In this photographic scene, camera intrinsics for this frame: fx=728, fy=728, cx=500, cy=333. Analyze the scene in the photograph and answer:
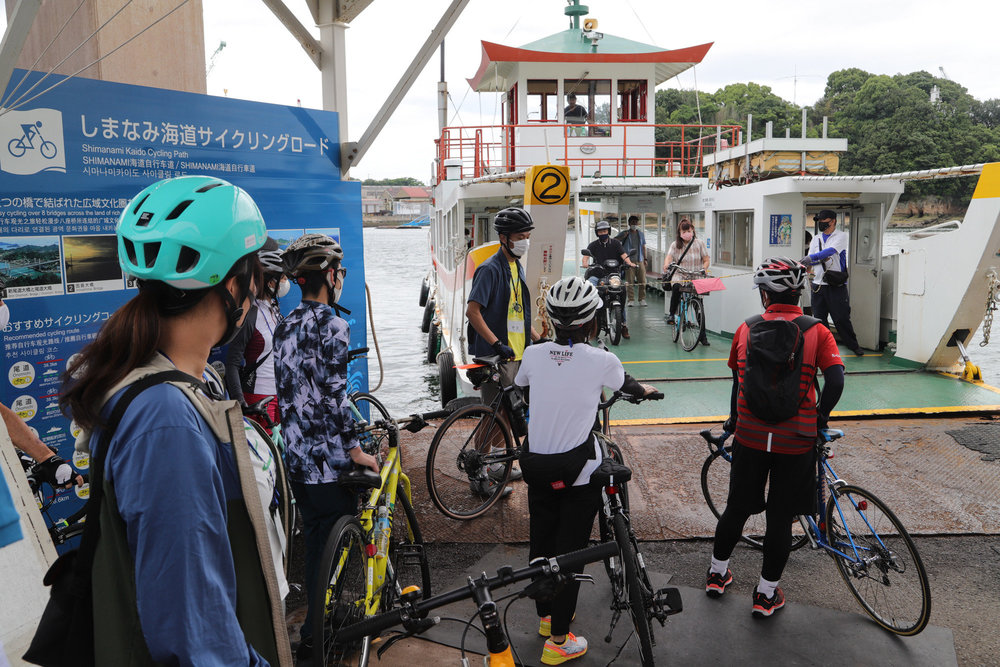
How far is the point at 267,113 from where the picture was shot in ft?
17.0

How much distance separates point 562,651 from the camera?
347 centimetres

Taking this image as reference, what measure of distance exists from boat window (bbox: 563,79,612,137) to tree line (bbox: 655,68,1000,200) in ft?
88.0

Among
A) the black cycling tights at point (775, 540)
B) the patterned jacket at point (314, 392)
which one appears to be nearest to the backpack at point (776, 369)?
the black cycling tights at point (775, 540)

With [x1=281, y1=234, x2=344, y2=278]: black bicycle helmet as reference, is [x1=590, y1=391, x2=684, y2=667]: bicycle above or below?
below

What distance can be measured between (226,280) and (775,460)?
3150mm

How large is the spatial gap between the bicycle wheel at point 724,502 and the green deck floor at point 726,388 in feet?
4.90

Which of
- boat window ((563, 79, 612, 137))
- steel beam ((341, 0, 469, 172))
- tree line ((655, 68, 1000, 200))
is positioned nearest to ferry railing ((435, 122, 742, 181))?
boat window ((563, 79, 612, 137))

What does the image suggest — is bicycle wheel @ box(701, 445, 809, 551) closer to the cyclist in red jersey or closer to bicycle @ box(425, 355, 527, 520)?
the cyclist in red jersey

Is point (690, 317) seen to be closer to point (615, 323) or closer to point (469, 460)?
point (615, 323)

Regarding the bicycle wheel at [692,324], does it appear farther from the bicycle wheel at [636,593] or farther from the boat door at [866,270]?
the bicycle wheel at [636,593]

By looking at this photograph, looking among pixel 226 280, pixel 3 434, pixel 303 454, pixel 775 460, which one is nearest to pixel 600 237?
pixel 775 460

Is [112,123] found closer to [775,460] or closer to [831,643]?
[775,460]

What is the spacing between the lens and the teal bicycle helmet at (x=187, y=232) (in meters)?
1.45

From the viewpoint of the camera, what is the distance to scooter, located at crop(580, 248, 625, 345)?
37.2 ft
